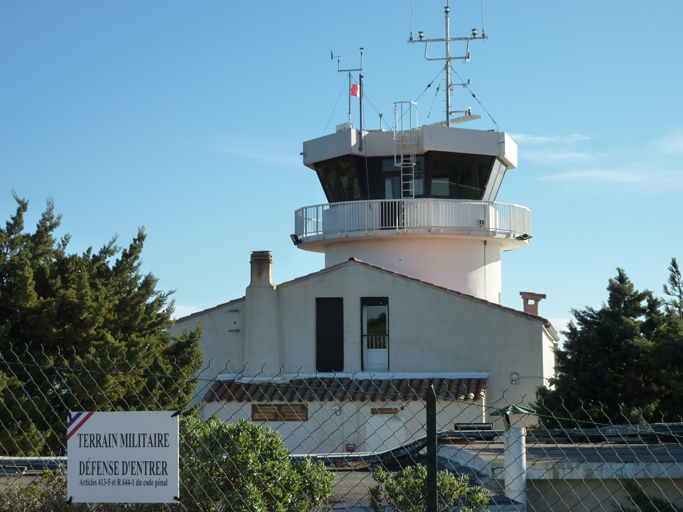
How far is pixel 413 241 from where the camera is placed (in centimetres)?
2641

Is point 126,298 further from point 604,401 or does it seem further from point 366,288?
point 604,401

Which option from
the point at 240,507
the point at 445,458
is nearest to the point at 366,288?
the point at 445,458

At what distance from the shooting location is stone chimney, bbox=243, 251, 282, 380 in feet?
79.8

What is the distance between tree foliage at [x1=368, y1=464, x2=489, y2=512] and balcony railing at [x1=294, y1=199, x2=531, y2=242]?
62.8 ft

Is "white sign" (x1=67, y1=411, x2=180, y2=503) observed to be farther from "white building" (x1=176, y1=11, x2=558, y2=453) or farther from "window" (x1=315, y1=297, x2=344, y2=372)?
"window" (x1=315, y1=297, x2=344, y2=372)

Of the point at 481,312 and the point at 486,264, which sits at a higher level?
the point at 486,264

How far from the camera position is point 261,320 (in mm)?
24562

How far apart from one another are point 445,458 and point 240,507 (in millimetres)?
8705

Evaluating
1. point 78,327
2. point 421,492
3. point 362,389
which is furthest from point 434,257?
point 421,492

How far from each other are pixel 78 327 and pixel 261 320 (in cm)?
920

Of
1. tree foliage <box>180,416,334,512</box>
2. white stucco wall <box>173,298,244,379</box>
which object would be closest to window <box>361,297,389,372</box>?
white stucco wall <box>173,298,244,379</box>

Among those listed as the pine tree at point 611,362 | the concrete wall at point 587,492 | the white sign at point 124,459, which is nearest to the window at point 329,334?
the pine tree at point 611,362

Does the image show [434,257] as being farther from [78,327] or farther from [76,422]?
[76,422]

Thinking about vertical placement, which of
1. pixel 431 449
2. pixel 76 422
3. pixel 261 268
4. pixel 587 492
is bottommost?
pixel 587 492
